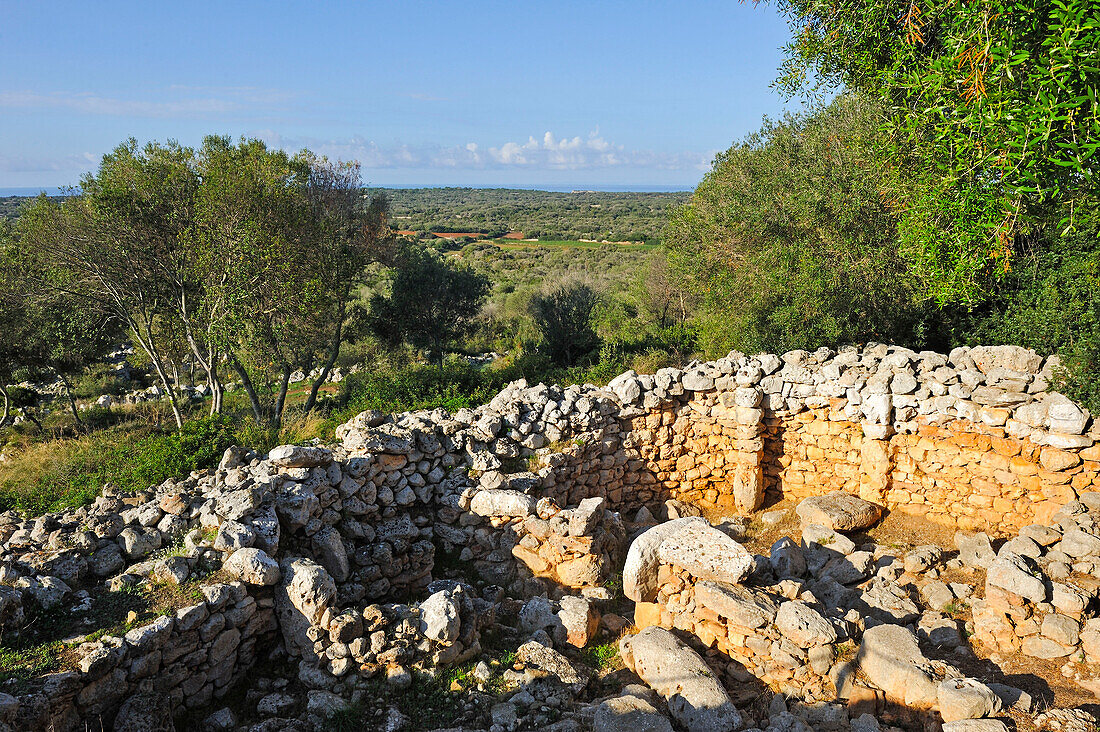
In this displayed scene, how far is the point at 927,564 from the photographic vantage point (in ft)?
30.1

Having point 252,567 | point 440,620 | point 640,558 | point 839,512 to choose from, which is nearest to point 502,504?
point 640,558

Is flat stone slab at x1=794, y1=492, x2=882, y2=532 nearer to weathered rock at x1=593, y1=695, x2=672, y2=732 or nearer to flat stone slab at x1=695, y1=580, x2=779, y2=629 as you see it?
flat stone slab at x1=695, y1=580, x2=779, y2=629

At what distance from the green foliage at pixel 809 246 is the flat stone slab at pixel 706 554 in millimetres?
5695

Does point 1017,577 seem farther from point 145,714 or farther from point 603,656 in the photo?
point 145,714

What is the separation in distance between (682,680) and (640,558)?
204 centimetres

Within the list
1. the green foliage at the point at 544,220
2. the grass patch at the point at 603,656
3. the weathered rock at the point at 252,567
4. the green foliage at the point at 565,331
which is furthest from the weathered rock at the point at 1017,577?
the green foliage at the point at 544,220

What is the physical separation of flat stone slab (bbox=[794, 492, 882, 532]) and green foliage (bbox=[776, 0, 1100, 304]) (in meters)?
3.86

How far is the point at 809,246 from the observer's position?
12.1 metres

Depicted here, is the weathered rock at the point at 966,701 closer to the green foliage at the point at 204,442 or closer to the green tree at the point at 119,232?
the green foliage at the point at 204,442

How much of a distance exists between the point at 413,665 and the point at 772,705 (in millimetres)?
3638

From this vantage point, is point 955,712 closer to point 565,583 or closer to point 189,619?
point 565,583

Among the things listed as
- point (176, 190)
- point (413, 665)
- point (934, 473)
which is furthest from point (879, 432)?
point (176, 190)

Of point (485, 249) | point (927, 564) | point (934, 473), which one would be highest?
point (485, 249)

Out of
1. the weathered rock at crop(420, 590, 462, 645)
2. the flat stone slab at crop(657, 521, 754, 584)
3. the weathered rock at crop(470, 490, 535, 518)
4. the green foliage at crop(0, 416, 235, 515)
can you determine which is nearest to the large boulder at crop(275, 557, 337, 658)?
the weathered rock at crop(420, 590, 462, 645)
